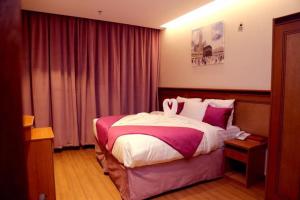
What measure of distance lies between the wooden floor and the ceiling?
2.49 metres

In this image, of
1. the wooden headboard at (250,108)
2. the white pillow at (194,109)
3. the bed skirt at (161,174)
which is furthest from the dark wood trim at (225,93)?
the bed skirt at (161,174)

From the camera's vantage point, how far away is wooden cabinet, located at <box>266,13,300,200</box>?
158 cm

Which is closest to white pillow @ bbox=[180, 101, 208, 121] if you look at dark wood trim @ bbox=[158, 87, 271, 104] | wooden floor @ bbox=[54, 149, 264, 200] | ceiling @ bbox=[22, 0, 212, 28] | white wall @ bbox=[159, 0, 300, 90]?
dark wood trim @ bbox=[158, 87, 271, 104]

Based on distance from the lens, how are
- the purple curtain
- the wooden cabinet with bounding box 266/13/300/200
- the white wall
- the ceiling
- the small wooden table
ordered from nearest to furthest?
the wooden cabinet with bounding box 266/13/300/200 < the small wooden table < the white wall < the ceiling < the purple curtain

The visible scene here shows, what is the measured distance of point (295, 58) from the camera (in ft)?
5.15

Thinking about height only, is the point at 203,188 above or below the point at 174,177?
below

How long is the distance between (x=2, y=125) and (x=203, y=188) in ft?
7.99

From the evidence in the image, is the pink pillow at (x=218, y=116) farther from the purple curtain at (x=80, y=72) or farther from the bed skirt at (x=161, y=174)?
the purple curtain at (x=80, y=72)

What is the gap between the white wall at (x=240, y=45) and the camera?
8.34 ft

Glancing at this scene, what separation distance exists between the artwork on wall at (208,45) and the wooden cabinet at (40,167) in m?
2.63

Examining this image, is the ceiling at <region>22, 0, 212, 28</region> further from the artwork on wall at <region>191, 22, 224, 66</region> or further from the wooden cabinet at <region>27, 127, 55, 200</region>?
the wooden cabinet at <region>27, 127, 55, 200</region>

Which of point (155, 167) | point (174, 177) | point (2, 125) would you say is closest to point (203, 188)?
point (174, 177)

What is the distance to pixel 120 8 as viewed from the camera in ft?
10.7

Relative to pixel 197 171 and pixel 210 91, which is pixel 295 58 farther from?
pixel 210 91
